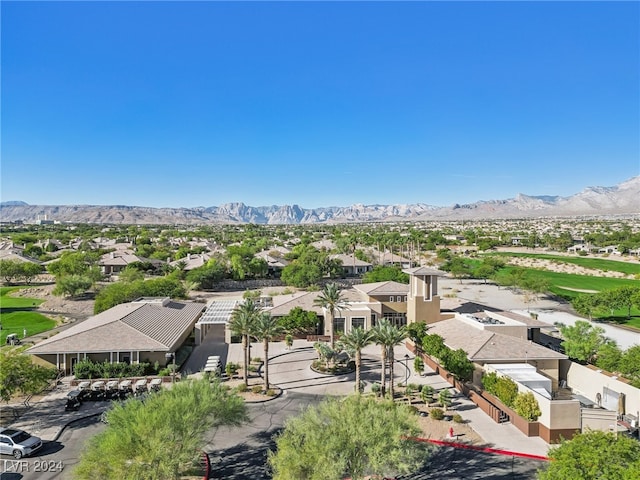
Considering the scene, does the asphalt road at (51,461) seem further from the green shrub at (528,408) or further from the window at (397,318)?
the window at (397,318)

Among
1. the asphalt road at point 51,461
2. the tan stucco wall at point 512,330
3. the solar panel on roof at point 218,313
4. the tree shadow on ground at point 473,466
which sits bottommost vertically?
the tree shadow on ground at point 473,466

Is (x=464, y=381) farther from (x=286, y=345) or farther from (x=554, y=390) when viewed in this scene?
(x=286, y=345)

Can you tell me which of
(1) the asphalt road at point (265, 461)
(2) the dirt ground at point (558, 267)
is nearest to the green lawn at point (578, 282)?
(2) the dirt ground at point (558, 267)

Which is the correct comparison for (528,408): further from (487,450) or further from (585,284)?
(585,284)

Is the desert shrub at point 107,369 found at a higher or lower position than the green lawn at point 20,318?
higher

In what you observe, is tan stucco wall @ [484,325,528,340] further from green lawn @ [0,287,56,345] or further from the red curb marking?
green lawn @ [0,287,56,345]

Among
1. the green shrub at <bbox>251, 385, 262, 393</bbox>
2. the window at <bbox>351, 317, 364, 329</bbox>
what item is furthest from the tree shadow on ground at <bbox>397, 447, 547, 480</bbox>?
the window at <bbox>351, 317, 364, 329</bbox>

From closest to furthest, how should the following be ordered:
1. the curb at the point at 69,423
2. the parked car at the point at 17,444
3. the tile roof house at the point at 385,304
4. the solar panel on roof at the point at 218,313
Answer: the parked car at the point at 17,444 < the curb at the point at 69,423 < the tile roof house at the point at 385,304 < the solar panel on roof at the point at 218,313
